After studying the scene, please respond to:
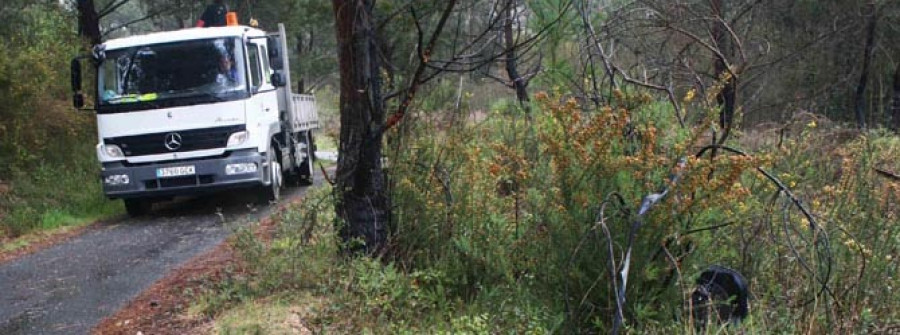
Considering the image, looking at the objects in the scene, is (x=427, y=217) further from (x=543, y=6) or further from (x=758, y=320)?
(x=758, y=320)

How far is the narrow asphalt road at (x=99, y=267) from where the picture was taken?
6477 millimetres

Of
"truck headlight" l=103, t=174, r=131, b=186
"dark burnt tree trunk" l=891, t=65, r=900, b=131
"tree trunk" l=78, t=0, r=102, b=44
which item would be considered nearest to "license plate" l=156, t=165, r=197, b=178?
"truck headlight" l=103, t=174, r=131, b=186

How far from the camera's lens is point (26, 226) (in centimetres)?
1126

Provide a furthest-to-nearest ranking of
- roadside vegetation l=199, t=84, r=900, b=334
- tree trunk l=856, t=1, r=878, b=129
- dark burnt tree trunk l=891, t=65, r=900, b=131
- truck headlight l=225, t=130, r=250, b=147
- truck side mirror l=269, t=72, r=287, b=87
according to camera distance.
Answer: dark burnt tree trunk l=891, t=65, r=900, b=131, tree trunk l=856, t=1, r=878, b=129, truck side mirror l=269, t=72, r=287, b=87, truck headlight l=225, t=130, r=250, b=147, roadside vegetation l=199, t=84, r=900, b=334

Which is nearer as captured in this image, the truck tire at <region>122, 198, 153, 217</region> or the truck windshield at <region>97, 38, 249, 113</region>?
the truck windshield at <region>97, 38, 249, 113</region>

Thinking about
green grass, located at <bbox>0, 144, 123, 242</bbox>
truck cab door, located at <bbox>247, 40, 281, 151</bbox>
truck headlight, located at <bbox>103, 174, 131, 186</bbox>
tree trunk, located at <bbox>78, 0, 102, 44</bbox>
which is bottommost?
green grass, located at <bbox>0, 144, 123, 242</bbox>

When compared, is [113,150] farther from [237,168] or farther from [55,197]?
[55,197]

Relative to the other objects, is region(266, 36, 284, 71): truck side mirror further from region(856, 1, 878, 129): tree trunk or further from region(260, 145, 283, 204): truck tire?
region(856, 1, 878, 129): tree trunk

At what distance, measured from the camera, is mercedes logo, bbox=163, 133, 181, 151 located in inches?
443

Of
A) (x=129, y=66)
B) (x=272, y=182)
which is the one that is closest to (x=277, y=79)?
(x=272, y=182)

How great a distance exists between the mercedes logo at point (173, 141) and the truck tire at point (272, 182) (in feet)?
4.24

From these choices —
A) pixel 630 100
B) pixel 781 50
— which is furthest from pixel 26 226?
pixel 781 50

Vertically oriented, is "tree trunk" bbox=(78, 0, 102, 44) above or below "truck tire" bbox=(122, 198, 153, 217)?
above

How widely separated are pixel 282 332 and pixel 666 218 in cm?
243
